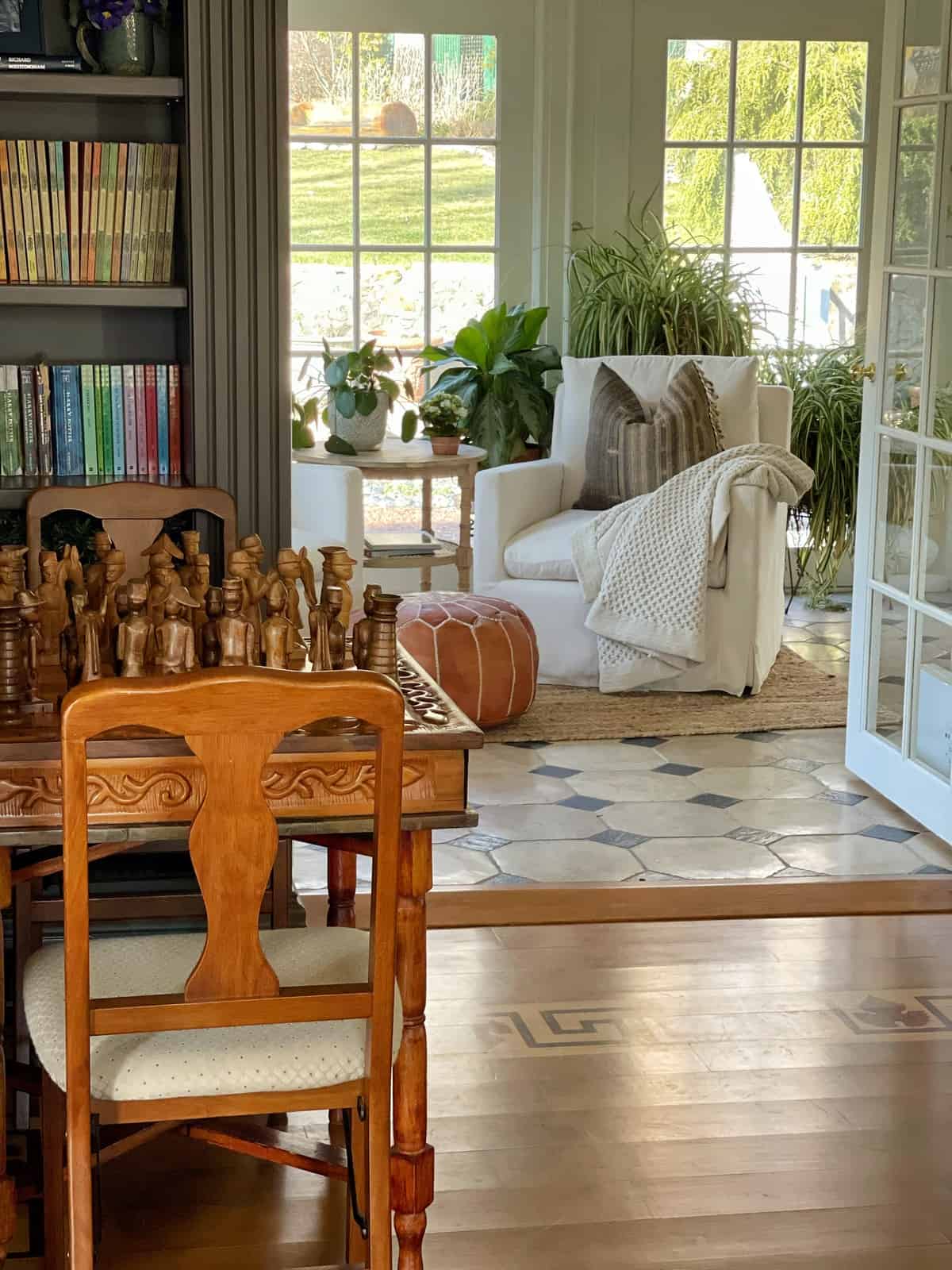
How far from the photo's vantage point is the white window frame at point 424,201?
664 cm

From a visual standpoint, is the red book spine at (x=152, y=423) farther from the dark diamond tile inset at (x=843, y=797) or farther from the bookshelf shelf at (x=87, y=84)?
the dark diamond tile inset at (x=843, y=797)

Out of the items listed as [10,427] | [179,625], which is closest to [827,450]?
[10,427]

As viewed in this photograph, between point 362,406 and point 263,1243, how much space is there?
4141mm

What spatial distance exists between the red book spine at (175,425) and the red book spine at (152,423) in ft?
0.08

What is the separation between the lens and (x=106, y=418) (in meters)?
3.16

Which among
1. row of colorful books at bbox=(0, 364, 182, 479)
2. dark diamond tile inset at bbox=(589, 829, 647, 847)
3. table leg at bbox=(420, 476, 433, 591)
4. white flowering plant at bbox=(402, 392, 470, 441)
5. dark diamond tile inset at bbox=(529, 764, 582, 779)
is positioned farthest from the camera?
table leg at bbox=(420, 476, 433, 591)

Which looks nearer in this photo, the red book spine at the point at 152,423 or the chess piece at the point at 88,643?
the chess piece at the point at 88,643

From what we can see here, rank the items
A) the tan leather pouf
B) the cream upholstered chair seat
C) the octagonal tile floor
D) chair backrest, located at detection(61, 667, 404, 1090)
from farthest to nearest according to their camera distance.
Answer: the tan leather pouf
the octagonal tile floor
the cream upholstered chair seat
chair backrest, located at detection(61, 667, 404, 1090)

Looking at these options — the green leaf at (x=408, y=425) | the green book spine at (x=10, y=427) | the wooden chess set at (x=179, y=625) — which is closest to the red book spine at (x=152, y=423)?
the green book spine at (x=10, y=427)

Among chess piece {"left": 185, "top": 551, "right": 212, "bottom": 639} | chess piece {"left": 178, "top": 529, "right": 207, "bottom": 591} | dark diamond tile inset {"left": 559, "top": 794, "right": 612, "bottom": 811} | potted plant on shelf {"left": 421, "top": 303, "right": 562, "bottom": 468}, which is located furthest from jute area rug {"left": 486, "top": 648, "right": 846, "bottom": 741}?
chess piece {"left": 185, "top": 551, "right": 212, "bottom": 639}

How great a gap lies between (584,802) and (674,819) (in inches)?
10.2

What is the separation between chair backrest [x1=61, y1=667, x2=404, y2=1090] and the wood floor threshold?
5.43ft

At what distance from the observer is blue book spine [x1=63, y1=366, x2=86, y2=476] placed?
124 inches

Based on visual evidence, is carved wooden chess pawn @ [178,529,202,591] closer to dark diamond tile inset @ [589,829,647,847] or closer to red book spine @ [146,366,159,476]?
red book spine @ [146,366,159,476]
